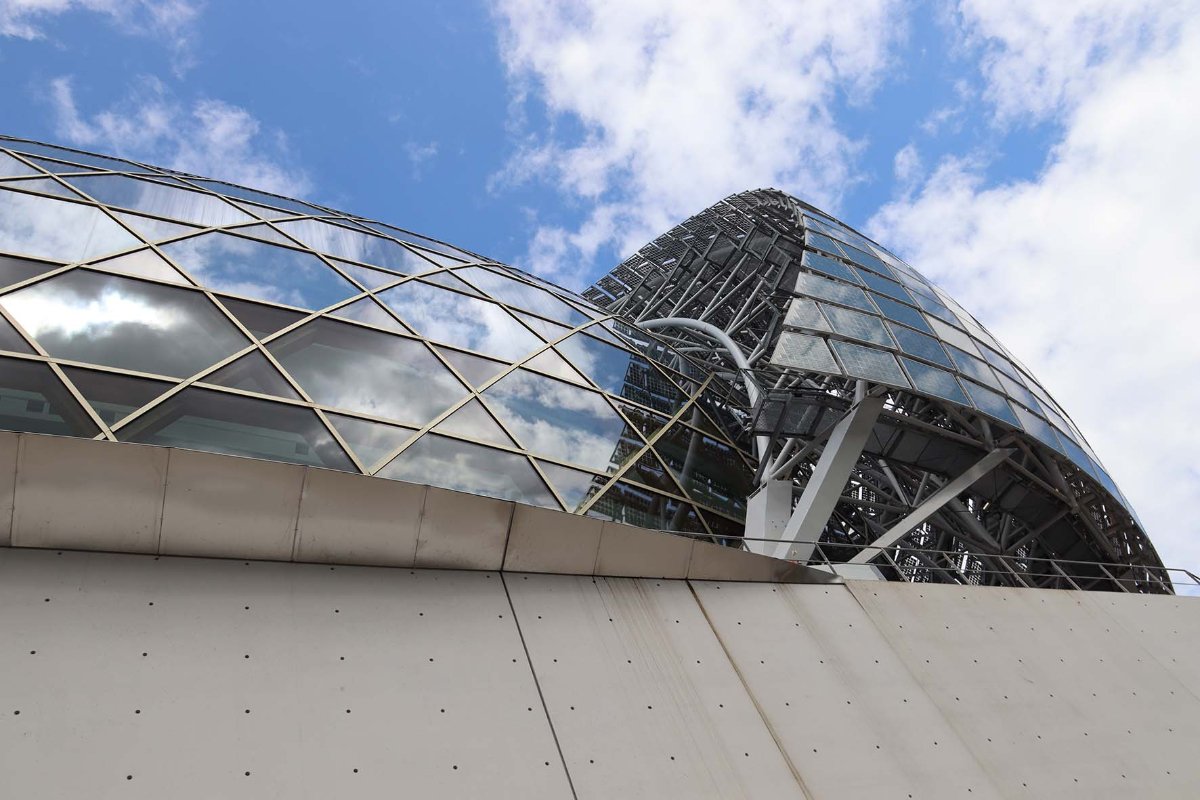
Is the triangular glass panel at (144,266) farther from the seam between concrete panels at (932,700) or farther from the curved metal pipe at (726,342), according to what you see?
the curved metal pipe at (726,342)

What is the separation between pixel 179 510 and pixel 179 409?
294cm

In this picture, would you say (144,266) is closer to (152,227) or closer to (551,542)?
(152,227)

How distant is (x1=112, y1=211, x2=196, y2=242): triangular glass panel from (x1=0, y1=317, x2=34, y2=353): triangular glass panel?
3468mm

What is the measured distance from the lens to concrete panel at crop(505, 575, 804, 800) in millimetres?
6285

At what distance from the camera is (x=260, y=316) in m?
10.9

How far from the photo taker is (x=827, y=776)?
23.0 ft

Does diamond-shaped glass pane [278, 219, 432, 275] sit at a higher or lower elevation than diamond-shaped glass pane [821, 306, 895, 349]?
higher

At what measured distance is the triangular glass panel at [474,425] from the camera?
35.2 ft

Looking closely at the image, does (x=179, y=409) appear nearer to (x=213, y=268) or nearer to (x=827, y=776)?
(x=213, y=268)

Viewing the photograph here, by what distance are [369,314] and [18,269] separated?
4545 mm

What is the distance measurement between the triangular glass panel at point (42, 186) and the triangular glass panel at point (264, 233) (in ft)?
8.37

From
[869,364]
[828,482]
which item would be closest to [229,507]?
[828,482]

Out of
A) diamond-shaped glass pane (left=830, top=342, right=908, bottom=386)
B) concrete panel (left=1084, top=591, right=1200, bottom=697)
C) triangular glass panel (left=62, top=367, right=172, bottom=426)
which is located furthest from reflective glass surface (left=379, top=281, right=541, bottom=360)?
concrete panel (left=1084, top=591, right=1200, bottom=697)

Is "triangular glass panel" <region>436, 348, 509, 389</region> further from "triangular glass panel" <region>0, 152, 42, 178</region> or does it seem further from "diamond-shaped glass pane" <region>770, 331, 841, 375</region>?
"triangular glass panel" <region>0, 152, 42, 178</region>
